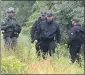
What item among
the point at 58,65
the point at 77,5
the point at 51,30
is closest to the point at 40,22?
the point at 51,30

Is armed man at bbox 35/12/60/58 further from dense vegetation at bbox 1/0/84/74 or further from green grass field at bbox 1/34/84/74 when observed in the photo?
green grass field at bbox 1/34/84/74

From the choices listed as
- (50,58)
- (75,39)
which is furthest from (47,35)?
(50,58)

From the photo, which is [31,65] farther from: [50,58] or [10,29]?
[10,29]

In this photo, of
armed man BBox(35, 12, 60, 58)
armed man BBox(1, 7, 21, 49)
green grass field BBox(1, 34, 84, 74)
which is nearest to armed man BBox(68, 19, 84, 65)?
armed man BBox(35, 12, 60, 58)

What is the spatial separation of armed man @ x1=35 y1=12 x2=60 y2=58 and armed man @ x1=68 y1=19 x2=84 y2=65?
0.72m

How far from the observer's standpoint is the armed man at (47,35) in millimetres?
12836

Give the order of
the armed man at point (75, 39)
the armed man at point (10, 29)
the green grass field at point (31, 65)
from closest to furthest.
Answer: the green grass field at point (31, 65)
the armed man at point (10, 29)
the armed man at point (75, 39)

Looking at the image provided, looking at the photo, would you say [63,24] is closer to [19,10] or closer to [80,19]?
[80,19]

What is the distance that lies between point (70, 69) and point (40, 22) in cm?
322

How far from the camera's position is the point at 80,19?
17.1 metres

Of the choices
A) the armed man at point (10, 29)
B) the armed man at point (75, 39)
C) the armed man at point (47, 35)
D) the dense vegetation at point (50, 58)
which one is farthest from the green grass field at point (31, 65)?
the armed man at point (75, 39)

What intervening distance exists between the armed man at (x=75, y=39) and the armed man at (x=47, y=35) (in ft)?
2.37

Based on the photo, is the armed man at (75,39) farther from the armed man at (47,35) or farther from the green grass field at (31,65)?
the green grass field at (31,65)

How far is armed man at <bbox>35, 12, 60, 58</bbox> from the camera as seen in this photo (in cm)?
1284
